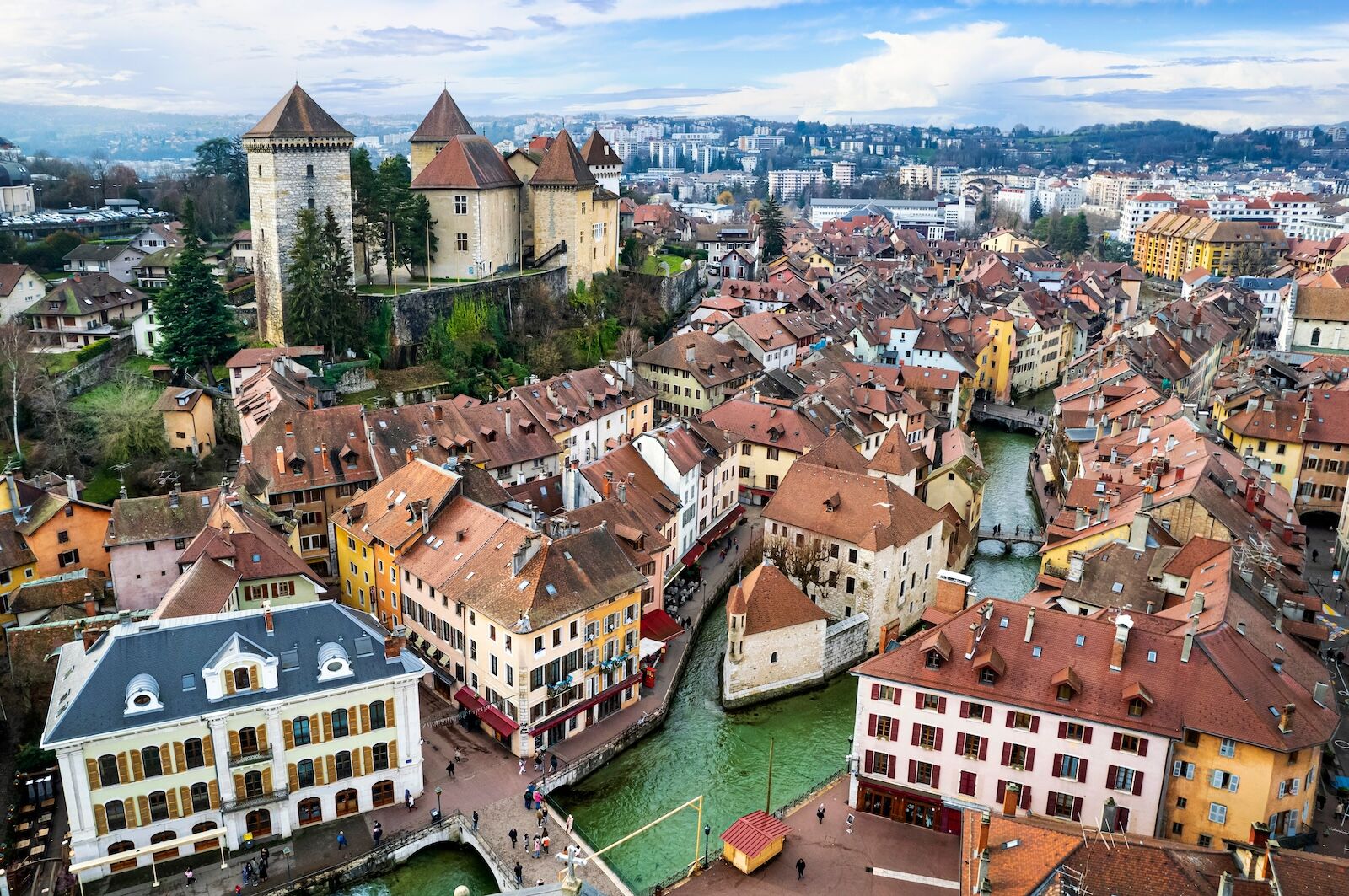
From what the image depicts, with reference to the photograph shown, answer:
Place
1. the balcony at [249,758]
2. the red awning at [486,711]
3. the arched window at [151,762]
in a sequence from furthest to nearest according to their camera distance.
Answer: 1. the red awning at [486,711]
2. the balcony at [249,758]
3. the arched window at [151,762]

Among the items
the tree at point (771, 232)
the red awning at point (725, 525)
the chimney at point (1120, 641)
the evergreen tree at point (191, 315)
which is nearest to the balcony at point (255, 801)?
the chimney at point (1120, 641)

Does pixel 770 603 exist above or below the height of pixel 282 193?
below

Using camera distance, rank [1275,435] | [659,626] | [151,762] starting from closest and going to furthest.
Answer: [151,762] < [659,626] < [1275,435]

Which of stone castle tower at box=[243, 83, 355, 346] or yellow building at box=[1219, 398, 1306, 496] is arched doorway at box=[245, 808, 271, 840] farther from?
yellow building at box=[1219, 398, 1306, 496]

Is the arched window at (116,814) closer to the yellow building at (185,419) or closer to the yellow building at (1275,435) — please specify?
the yellow building at (185,419)

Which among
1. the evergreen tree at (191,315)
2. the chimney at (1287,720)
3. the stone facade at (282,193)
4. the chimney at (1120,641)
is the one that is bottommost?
the chimney at (1287,720)

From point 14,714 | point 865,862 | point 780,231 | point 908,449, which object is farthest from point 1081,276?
point 14,714

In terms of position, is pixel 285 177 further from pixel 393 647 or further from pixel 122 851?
pixel 122 851

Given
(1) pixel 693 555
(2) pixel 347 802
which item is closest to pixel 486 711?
(2) pixel 347 802
